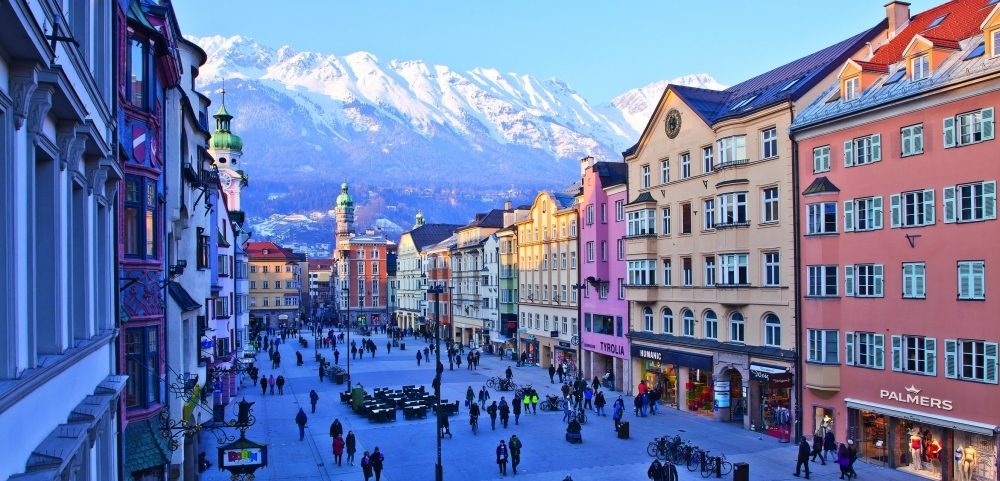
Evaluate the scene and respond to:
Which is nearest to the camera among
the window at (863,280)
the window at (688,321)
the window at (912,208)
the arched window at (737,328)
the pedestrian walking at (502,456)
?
the window at (912,208)

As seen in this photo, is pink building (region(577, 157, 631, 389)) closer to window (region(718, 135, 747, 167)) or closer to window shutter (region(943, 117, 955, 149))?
window (region(718, 135, 747, 167))

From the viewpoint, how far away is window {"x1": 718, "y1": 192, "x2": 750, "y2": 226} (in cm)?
3594

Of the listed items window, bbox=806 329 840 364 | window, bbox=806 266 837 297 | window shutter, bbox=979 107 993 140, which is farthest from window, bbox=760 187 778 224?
window shutter, bbox=979 107 993 140

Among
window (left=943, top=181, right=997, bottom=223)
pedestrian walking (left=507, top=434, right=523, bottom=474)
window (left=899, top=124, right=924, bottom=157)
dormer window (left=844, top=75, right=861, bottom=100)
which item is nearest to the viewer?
window (left=943, top=181, right=997, bottom=223)

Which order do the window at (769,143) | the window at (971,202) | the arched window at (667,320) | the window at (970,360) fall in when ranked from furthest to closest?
the arched window at (667,320), the window at (769,143), the window at (971,202), the window at (970,360)

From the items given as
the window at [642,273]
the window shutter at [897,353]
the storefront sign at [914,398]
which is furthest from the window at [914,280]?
the window at [642,273]

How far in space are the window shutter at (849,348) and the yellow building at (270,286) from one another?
95219 millimetres

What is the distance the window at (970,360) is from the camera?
24453 millimetres

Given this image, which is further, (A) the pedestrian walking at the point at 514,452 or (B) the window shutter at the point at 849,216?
(B) the window shutter at the point at 849,216

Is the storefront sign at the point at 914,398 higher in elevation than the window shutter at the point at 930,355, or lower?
lower

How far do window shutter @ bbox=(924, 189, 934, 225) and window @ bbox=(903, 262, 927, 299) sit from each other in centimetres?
156

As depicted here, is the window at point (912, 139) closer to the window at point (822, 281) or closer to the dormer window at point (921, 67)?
the dormer window at point (921, 67)

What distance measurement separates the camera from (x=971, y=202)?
1004 inches

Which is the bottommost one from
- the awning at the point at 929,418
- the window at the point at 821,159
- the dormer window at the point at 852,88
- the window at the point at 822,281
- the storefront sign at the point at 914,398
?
A: the awning at the point at 929,418
